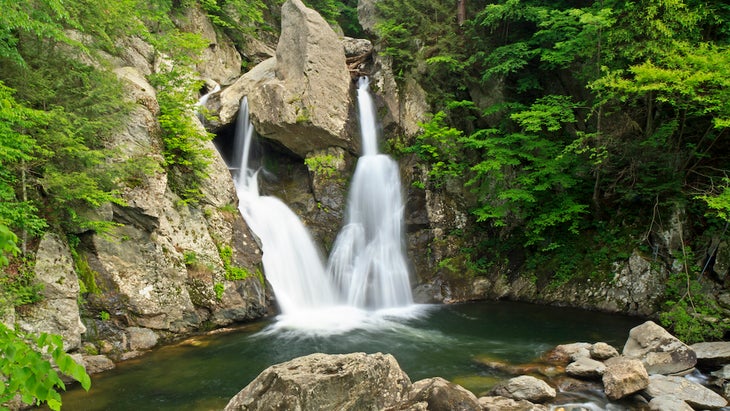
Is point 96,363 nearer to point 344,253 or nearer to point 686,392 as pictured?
point 344,253

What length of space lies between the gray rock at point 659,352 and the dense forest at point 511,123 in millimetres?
1857

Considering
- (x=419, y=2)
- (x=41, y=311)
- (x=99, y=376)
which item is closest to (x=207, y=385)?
(x=99, y=376)

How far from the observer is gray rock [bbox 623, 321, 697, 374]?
7.37 meters

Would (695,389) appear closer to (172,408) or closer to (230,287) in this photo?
(172,408)

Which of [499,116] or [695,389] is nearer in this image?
[695,389]

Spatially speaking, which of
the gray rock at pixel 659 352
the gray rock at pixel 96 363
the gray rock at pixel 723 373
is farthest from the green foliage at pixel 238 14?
the gray rock at pixel 723 373

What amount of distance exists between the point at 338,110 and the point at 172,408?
11.8 meters

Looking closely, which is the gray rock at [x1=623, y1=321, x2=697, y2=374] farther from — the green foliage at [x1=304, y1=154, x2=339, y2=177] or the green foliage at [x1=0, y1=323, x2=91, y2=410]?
the green foliage at [x1=304, y1=154, x2=339, y2=177]

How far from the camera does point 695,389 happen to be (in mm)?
6477

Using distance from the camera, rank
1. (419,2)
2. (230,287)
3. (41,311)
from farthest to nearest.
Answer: (419,2), (230,287), (41,311)

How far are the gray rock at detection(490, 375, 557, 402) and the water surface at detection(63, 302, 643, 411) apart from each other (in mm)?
492

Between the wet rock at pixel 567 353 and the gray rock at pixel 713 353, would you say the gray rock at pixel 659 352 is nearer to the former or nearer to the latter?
the gray rock at pixel 713 353

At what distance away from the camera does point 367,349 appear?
30.5 feet

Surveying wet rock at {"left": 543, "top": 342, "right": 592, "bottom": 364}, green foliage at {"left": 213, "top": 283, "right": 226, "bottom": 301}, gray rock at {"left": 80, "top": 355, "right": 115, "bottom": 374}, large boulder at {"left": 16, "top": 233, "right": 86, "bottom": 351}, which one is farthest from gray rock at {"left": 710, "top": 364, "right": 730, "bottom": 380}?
large boulder at {"left": 16, "top": 233, "right": 86, "bottom": 351}
